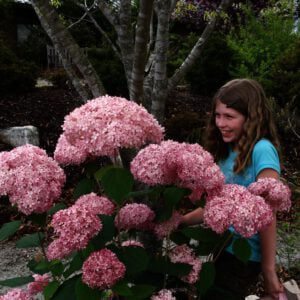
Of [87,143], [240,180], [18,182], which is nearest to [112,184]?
[87,143]

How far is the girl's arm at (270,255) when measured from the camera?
5.09 feet

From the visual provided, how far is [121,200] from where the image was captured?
41.6 inches

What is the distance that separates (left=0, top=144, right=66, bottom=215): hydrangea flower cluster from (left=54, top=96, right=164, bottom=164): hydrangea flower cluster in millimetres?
95

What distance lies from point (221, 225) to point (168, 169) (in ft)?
0.62

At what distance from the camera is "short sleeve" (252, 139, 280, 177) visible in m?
1.62

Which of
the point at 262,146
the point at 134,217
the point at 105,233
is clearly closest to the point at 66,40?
the point at 262,146

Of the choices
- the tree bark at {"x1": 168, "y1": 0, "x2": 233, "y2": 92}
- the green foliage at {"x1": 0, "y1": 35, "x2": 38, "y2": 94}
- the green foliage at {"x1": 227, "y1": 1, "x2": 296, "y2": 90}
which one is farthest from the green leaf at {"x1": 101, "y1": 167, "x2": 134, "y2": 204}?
the green foliage at {"x1": 227, "y1": 1, "x2": 296, "y2": 90}

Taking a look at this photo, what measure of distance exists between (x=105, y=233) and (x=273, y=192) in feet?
1.46

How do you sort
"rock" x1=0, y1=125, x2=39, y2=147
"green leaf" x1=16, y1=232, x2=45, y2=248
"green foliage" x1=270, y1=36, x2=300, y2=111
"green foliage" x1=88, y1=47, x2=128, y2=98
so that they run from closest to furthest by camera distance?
"green leaf" x1=16, y1=232, x2=45, y2=248, "rock" x1=0, y1=125, x2=39, y2=147, "green foliage" x1=270, y1=36, x2=300, y2=111, "green foliage" x1=88, y1=47, x2=128, y2=98

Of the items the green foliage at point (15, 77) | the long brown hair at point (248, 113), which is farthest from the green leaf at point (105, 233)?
the green foliage at point (15, 77)

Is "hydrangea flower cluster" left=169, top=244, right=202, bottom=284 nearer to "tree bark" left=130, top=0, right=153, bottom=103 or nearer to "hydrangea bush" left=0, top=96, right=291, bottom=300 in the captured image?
"hydrangea bush" left=0, top=96, right=291, bottom=300

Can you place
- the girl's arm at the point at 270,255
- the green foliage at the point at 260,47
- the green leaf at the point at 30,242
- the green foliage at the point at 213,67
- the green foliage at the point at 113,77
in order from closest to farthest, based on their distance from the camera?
the green leaf at the point at 30,242 → the girl's arm at the point at 270,255 → the green foliage at the point at 113,77 → the green foliage at the point at 260,47 → the green foliage at the point at 213,67

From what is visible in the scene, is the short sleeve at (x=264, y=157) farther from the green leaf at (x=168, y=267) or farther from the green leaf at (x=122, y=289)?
the green leaf at (x=122, y=289)

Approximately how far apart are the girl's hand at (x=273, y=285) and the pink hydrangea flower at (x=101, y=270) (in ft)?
2.32
